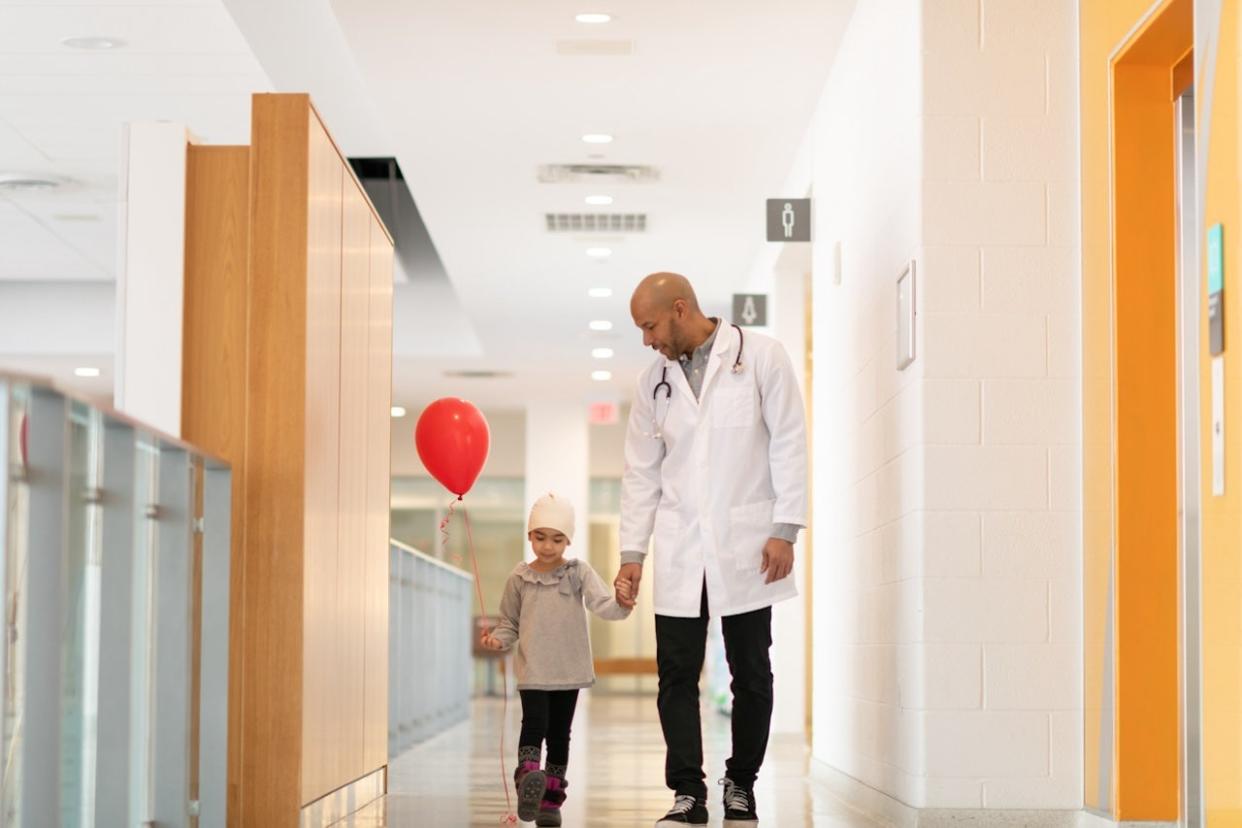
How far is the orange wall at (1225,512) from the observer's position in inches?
120

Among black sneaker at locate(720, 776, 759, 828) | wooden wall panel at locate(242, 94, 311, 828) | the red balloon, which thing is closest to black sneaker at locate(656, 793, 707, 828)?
black sneaker at locate(720, 776, 759, 828)

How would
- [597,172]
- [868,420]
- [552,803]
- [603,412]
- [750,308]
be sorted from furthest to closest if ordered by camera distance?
[603,412], [750,308], [597,172], [868,420], [552,803]

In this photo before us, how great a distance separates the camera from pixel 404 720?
30.8 feet

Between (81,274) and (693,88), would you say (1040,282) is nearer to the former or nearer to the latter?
(693,88)

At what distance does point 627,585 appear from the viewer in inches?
177

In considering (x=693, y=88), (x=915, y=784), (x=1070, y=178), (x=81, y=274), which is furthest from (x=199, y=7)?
(x=81, y=274)

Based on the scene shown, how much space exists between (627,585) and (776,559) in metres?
0.40

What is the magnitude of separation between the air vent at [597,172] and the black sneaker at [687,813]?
486 cm

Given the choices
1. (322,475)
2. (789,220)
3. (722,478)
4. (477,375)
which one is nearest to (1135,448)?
(722,478)

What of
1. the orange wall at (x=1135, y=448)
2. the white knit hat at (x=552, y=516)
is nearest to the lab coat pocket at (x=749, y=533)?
the white knit hat at (x=552, y=516)

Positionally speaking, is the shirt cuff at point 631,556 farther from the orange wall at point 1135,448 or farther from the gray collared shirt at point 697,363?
the orange wall at point 1135,448

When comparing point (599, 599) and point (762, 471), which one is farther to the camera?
point (599, 599)

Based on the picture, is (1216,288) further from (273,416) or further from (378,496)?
(378,496)

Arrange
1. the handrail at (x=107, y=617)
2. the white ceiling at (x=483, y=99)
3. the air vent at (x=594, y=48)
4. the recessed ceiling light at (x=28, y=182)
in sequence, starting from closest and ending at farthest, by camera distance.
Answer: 1. the handrail at (x=107, y=617)
2. the white ceiling at (x=483, y=99)
3. the air vent at (x=594, y=48)
4. the recessed ceiling light at (x=28, y=182)
